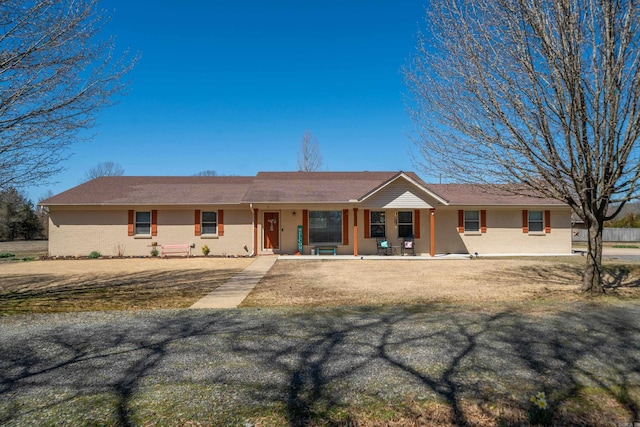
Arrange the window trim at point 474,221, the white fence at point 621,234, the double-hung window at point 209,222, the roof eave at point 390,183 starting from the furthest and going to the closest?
the white fence at point 621,234, the window trim at point 474,221, the double-hung window at point 209,222, the roof eave at point 390,183

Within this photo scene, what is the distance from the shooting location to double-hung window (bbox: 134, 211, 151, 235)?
19594 mm

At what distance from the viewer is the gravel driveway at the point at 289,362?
335 cm

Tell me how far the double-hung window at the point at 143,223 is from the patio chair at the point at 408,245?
13.0m

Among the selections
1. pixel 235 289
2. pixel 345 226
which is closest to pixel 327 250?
pixel 345 226

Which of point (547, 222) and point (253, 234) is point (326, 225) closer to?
point (253, 234)

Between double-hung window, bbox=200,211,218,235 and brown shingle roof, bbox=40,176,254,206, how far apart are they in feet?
2.42

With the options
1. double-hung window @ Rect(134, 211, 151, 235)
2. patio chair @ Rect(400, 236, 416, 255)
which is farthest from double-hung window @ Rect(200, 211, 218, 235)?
patio chair @ Rect(400, 236, 416, 255)

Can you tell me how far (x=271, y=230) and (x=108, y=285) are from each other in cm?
978

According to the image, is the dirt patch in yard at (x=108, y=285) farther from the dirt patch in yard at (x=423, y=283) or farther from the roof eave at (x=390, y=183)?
the roof eave at (x=390, y=183)

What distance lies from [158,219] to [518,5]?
Answer: 17610 mm

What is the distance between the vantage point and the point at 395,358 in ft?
14.4

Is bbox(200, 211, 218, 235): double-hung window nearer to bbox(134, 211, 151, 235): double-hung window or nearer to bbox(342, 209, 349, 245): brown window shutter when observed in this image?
bbox(134, 211, 151, 235): double-hung window

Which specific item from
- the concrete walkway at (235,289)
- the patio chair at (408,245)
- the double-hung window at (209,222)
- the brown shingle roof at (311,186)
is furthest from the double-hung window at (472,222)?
the double-hung window at (209,222)

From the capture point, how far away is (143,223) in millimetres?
19578
